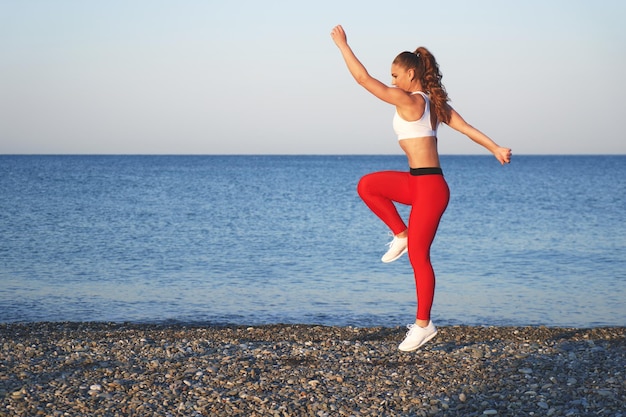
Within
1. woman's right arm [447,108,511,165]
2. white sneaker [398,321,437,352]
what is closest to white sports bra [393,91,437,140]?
woman's right arm [447,108,511,165]

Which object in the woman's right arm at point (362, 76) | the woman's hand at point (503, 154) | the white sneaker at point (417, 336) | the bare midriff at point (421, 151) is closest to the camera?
the woman's right arm at point (362, 76)

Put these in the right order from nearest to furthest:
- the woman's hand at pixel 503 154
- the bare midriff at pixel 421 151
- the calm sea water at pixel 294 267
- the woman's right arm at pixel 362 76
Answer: the woman's right arm at pixel 362 76 < the woman's hand at pixel 503 154 < the bare midriff at pixel 421 151 < the calm sea water at pixel 294 267

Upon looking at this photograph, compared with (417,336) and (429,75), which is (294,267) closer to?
(417,336)

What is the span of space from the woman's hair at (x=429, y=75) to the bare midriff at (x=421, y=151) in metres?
0.27

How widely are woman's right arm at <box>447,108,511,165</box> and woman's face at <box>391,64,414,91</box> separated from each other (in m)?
0.48

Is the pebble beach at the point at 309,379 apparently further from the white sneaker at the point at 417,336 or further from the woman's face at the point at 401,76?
the woman's face at the point at 401,76

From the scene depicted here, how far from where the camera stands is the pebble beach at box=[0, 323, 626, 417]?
6672 millimetres

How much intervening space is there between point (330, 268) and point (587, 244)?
11.1 metres

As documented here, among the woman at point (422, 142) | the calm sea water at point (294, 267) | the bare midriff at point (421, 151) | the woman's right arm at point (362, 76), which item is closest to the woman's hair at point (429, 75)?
the woman at point (422, 142)

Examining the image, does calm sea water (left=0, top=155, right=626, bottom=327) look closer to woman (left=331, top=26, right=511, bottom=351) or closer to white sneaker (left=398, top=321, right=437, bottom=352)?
white sneaker (left=398, top=321, right=437, bottom=352)

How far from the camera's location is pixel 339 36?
676 cm

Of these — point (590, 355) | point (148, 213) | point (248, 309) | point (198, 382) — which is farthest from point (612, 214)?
point (198, 382)

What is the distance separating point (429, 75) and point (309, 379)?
304cm

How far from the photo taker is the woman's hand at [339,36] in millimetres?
6723
